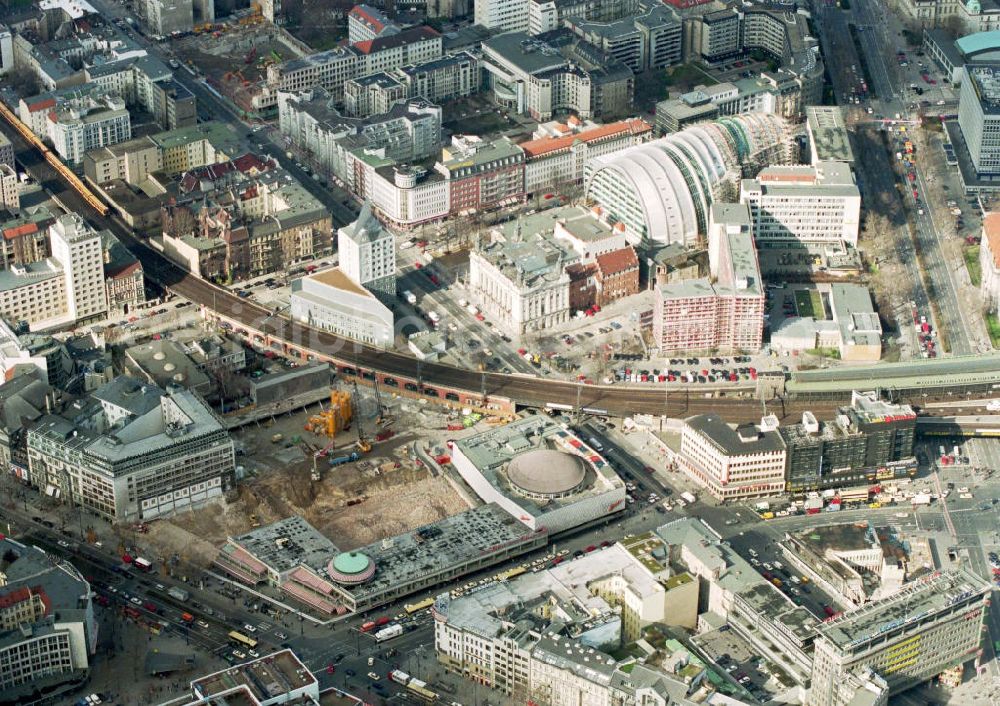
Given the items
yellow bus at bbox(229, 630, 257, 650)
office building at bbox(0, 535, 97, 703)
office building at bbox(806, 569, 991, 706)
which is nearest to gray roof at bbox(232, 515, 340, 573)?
yellow bus at bbox(229, 630, 257, 650)

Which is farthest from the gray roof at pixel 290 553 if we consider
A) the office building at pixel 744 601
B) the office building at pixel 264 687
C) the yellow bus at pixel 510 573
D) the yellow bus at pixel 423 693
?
the office building at pixel 744 601

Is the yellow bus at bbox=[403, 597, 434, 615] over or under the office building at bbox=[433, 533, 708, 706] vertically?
under

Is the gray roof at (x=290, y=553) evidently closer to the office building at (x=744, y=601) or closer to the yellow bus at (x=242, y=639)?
the yellow bus at (x=242, y=639)

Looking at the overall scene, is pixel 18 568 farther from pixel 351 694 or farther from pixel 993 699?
pixel 993 699

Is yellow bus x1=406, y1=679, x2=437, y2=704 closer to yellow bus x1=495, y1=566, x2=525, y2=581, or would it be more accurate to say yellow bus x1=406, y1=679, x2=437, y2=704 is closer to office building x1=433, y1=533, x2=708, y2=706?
office building x1=433, y1=533, x2=708, y2=706

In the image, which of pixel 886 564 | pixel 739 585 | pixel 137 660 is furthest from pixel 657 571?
pixel 137 660

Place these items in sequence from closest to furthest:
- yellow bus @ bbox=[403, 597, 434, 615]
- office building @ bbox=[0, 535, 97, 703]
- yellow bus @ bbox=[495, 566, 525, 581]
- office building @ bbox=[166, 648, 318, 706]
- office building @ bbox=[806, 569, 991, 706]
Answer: office building @ bbox=[166, 648, 318, 706] → office building @ bbox=[806, 569, 991, 706] → office building @ bbox=[0, 535, 97, 703] → yellow bus @ bbox=[403, 597, 434, 615] → yellow bus @ bbox=[495, 566, 525, 581]
